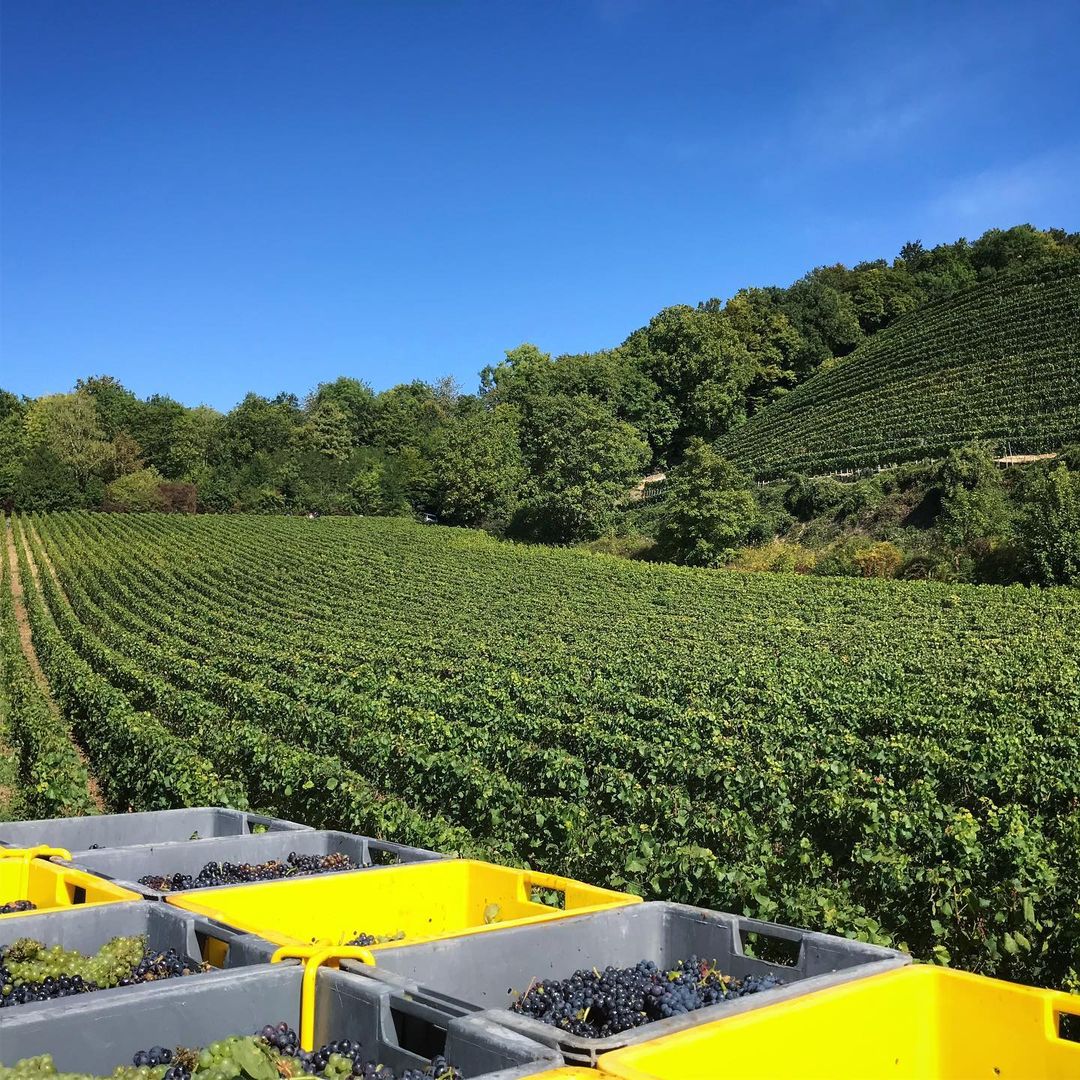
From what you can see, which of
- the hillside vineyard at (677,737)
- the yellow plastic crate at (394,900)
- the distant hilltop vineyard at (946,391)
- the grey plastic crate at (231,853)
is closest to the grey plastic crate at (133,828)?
the grey plastic crate at (231,853)

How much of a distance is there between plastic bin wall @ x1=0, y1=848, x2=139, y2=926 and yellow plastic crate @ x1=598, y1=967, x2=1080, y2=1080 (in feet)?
9.19

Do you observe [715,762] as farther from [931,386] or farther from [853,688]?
[931,386]

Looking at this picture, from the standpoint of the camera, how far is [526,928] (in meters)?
3.89

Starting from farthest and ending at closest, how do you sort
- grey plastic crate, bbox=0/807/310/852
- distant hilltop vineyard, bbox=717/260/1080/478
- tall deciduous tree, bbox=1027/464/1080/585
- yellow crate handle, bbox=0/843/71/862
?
distant hilltop vineyard, bbox=717/260/1080/478
tall deciduous tree, bbox=1027/464/1080/585
grey plastic crate, bbox=0/807/310/852
yellow crate handle, bbox=0/843/71/862

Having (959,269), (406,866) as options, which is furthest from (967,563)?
(959,269)

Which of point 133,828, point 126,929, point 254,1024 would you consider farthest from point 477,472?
point 254,1024

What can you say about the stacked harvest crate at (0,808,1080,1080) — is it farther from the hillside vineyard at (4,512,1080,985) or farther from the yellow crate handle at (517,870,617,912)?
the hillside vineyard at (4,512,1080,985)

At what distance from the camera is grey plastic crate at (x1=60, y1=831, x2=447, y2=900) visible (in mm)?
5809

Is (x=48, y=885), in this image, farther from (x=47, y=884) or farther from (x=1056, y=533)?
(x=1056, y=533)

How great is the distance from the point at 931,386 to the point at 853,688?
168ft

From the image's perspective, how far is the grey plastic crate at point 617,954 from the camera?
326 cm

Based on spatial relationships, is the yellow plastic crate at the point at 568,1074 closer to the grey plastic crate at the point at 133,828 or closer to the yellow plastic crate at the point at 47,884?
the yellow plastic crate at the point at 47,884

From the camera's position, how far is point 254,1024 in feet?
10.2

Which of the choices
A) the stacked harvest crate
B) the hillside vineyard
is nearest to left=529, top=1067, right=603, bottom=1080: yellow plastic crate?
the stacked harvest crate
